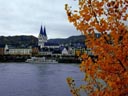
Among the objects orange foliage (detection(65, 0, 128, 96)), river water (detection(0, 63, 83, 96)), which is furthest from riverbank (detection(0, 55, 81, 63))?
orange foliage (detection(65, 0, 128, 96))

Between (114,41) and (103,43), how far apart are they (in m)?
0.09

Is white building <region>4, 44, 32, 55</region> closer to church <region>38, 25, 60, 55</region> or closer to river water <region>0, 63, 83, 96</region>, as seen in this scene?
church <region>38, 25, 60, 55</region>

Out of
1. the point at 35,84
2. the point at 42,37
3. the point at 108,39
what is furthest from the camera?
the point at 42,37

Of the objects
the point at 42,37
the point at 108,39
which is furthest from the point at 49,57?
the point at 108,39

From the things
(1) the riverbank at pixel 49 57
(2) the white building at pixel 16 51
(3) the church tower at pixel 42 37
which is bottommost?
(1) the riverbank at pixel 49 57

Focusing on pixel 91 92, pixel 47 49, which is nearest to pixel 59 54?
pixel 47 49

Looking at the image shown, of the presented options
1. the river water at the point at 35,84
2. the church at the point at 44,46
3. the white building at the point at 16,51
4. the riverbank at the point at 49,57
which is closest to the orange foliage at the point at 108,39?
the river water at the point at 35,84

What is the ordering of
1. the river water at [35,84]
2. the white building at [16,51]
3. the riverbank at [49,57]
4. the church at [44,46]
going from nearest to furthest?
the river water at [35,84]
the riverbank at [49,57]
the church at [44,46]
the white building at [16,51]

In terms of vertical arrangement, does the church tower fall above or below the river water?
above

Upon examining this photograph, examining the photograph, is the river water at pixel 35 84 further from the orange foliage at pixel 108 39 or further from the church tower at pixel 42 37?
the church tower at pixel 42 37

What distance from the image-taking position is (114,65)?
2.75 meters

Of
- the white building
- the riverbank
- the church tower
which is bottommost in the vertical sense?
the riverbank

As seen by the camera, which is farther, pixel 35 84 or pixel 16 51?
pixel 16 51

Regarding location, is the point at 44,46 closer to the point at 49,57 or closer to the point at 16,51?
the point at 16,51
